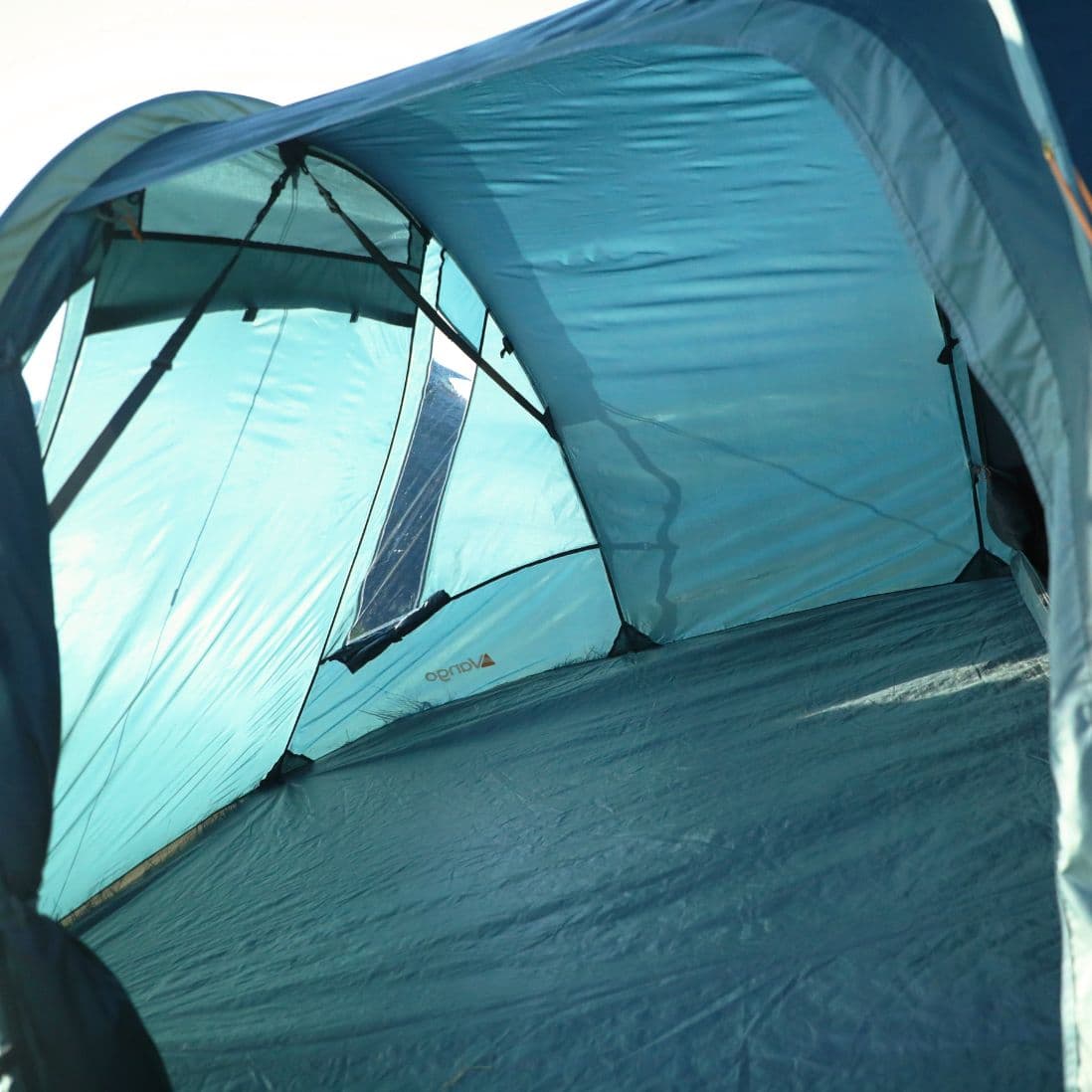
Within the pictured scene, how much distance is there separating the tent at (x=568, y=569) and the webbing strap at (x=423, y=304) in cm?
2

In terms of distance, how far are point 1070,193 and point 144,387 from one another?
1.67m

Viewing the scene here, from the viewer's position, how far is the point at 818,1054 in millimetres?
1639

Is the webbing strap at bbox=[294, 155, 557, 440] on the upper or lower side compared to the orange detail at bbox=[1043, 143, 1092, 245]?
upper

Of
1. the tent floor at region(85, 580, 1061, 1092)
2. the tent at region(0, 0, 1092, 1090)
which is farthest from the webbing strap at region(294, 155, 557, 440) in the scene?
the tent floor at region(85, 580, 1061, 1092)

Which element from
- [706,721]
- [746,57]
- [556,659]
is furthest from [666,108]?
[556,659]

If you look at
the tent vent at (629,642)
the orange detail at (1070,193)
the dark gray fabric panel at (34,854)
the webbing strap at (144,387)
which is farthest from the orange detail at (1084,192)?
the tent vent at (629,642)

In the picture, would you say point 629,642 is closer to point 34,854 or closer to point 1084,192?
point 34,854

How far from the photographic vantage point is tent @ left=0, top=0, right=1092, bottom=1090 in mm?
1561

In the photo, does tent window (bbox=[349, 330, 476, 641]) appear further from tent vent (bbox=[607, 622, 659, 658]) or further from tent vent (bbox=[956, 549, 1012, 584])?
tent vent (bbox=[956, 549, 1012, 584])

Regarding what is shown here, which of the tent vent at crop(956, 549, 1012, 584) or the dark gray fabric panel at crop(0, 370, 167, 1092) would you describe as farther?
the tent vent at crop(956, 549, 1012, 584)

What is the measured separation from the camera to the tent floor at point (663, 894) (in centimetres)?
172

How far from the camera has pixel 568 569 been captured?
3.58m

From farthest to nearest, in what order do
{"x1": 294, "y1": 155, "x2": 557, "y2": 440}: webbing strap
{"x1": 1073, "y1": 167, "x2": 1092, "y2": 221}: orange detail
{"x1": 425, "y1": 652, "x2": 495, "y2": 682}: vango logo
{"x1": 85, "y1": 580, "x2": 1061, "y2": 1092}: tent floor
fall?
{"x1": 425, "y1": 652, "x2": 495, "y2": 682}: vango logo, {"x1": 294, "y1": 155, "x2": 557, "y2": 440}: webbing strap, {"x1": 85, "y1": 580, "x2": 1061, "y2": 1092}: tent floor, {"x1": 1073, "y1": 167, "x2": 1092, "y2": 221}: orange detail

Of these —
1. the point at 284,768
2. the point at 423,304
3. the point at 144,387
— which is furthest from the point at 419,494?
the point at 144,387
